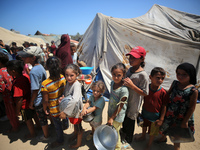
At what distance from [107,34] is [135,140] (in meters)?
3.60

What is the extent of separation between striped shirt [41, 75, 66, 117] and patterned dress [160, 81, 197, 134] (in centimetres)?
184

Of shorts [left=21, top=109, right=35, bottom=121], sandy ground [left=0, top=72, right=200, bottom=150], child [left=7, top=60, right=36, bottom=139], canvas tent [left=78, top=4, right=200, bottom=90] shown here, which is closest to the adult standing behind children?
child [left=7, top=60, right=36, bottom=139]

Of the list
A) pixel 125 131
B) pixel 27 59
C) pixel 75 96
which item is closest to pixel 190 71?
pixel 125 131

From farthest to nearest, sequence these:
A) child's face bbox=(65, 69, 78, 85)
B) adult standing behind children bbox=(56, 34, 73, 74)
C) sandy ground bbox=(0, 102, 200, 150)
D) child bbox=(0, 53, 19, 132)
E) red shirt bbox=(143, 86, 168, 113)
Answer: adult standing behind children bbox=(56, 34, 73, 74) → child bbox=(0, 53, 19, 132) → sandy ground bbox=(0, 102, 200, 150) → red shirt bbox=(143, 86, 168, 113) → child's face bbox=(65, 69, 78, 85)

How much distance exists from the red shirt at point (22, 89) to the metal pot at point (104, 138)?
1.47m

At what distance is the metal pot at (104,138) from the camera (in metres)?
1.58

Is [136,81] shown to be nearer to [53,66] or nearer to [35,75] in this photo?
[53,66]

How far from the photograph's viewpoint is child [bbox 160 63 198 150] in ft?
4.85

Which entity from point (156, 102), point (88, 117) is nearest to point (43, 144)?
point (88, 117)

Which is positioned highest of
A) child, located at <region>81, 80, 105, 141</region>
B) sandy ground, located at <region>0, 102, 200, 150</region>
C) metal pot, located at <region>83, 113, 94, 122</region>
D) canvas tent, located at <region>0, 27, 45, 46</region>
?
canvas tent, located at <region>0, 27, 45, 46</region>

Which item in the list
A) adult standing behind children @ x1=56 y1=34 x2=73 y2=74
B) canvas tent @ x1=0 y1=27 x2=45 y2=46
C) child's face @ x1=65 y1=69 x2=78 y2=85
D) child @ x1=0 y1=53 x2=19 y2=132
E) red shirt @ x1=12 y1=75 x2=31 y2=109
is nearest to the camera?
child's face @ x1=65 y1=69 x2=78 y2=85

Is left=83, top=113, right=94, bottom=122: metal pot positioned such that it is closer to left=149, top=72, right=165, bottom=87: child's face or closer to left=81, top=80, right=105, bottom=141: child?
left=81, top=80, right=105, bottom=141: child

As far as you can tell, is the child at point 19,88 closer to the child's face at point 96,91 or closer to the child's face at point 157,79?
the child's face at point 96,91

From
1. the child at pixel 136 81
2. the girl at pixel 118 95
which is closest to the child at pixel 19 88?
the girl at pixel 118 95
